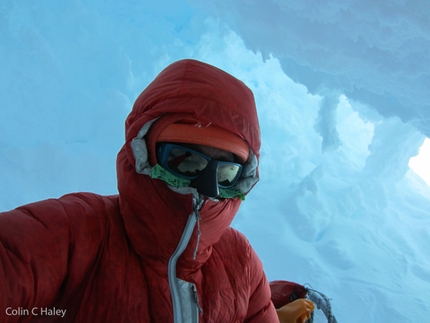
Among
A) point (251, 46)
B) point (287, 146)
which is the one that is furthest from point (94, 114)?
point (287, 146)

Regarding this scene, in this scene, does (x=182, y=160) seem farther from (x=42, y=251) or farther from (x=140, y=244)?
(x=42, y=251)

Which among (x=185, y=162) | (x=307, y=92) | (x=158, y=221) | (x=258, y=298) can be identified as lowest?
(x=258, y=298)

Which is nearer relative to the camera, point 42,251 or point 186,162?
point 42,251

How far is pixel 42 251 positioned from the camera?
64 cm

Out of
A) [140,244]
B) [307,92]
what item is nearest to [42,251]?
[140,244]

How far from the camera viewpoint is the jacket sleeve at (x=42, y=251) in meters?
0.59

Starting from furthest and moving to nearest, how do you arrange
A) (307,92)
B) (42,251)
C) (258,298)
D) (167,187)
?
(307,92) < (258,298) < (167,187) < (42,251)

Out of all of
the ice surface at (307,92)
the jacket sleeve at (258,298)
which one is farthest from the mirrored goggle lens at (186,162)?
the ice surface at (307,92)

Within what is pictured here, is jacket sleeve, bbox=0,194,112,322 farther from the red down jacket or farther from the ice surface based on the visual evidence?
the ice surface

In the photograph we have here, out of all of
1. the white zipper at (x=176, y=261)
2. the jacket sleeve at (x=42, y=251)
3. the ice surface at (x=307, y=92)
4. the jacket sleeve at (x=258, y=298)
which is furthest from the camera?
the ice surface at (x=307, y=92)

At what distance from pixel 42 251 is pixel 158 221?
0.29 metres

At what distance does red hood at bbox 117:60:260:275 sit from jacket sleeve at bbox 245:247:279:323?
28cm

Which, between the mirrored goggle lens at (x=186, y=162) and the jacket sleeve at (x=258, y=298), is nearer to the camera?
the mirrored goggle lens at (x=186, y=162)

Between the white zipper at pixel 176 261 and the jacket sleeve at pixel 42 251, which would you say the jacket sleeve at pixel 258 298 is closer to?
the white zipper at pixel 176 261
